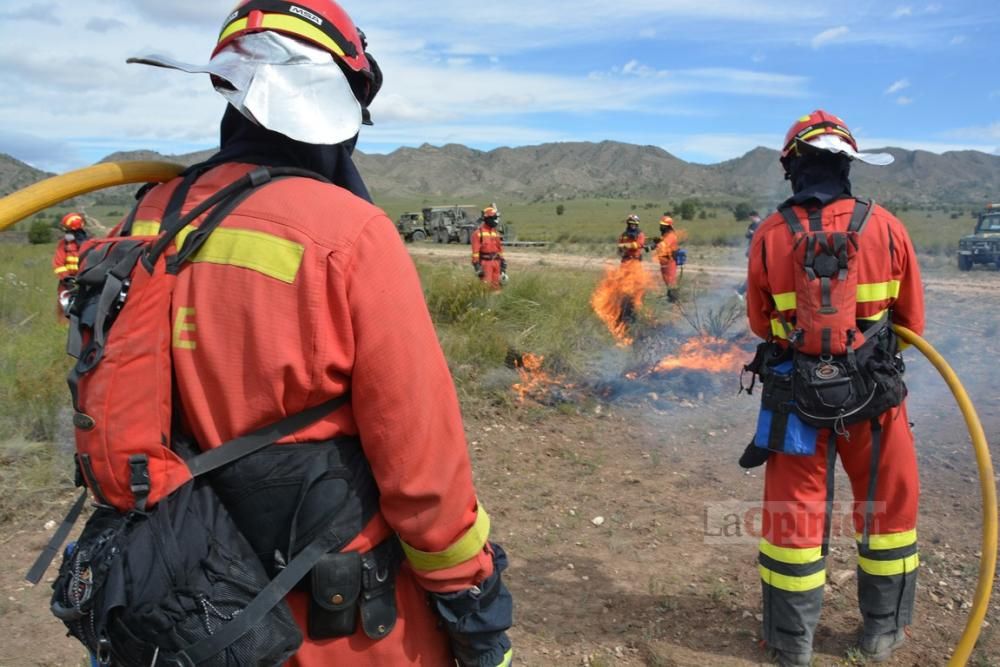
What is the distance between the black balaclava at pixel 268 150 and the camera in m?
1.70

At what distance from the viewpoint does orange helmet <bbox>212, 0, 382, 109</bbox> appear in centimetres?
158

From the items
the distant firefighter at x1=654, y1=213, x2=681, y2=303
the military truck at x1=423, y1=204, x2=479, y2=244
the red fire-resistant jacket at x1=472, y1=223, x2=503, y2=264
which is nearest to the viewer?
the distant firefighter at x1=654, y1=213, x2=681, y2=303

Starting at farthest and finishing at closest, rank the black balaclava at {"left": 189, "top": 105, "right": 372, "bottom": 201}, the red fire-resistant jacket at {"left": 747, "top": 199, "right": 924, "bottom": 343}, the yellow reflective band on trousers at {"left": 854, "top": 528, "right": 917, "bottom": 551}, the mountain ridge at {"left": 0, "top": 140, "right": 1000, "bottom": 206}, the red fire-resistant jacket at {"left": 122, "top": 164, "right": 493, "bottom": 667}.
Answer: the mountain ridge at {"left": 0, "top": 140, "right": 1000, "bottom": 206}, the yellow reflective band on trousers at {"left": 854, "top": 528, "right": 917, "bottom": 551}, the red fire-resistant jacket at {"left": 747, "top": 199, "right": 924, "bottom": 343}, the black balaclava at {"left": 189, "top": 105, "right": 372, "bottom": 201}, the red fire-resistant jacket at {"left": 122, "top": 164, "right": 493, "bottom": 667}

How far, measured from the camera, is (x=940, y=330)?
1094 centimetres

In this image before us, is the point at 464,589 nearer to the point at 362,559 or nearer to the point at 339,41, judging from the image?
the point at 362,559

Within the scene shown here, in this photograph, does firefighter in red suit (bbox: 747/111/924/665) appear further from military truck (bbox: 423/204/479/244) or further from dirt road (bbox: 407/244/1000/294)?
military truck (bbox: 423/204/479/244)

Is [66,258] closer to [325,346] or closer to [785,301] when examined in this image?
[785,301]

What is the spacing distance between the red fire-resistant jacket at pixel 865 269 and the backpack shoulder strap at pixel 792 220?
16 mm

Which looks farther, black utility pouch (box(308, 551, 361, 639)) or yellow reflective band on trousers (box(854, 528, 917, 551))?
yellow reflective band on trousers (box(854, 528, 917, 551))

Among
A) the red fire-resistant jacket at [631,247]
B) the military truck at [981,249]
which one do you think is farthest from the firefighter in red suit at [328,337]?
the military truck at [981,249]

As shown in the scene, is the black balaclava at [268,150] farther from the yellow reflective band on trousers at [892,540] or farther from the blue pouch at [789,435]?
the yellow reflective band on trousers at [892,540]

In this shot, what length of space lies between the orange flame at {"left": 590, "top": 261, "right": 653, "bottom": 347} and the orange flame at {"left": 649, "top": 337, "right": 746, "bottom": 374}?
0.72 m

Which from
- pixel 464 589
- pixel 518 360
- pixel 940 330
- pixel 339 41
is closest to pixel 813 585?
pixel 464 589

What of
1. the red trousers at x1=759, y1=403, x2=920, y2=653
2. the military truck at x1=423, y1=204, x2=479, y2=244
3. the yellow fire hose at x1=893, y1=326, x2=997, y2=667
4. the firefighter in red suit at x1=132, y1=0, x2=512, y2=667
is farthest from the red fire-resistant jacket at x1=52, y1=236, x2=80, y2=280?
the military truck at x1=423, y1=204, x2=479, y2=244
